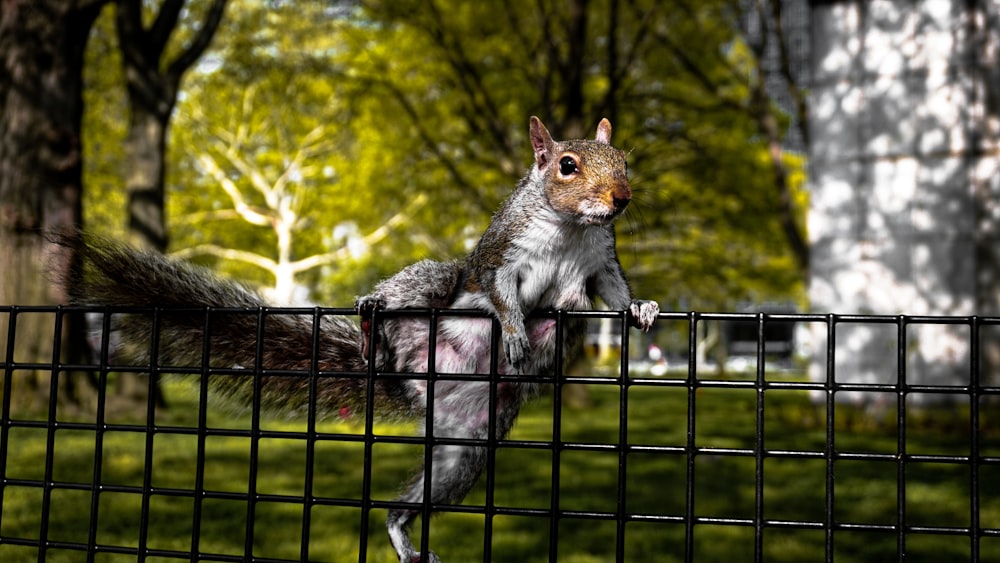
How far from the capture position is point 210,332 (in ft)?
5.40

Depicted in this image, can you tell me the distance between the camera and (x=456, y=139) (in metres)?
14.0

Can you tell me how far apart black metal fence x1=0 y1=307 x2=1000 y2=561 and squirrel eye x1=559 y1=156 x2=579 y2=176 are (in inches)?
14.5

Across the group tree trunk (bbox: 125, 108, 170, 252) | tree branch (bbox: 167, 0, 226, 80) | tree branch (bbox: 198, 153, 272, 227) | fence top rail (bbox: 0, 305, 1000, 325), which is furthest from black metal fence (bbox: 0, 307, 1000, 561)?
tree branch (bbox: 198, 153, 272, 227)

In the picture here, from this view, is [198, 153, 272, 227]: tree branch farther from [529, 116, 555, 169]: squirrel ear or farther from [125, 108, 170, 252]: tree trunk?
[529, 116, 555, 169]: squirrel ear

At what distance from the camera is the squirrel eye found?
1.70 m

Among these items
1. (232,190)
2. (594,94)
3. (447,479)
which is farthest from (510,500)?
(232,190)

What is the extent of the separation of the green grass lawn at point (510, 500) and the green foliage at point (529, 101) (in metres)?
4.54

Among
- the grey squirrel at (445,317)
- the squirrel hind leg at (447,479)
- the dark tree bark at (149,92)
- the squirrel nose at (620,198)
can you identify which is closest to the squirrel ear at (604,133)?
the grey squirrel at (445,317)

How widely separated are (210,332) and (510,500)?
9.33 feet

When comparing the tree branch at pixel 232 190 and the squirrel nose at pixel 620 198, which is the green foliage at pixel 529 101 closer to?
the tree branch at pixel 232 190

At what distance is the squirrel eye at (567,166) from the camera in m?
1.70

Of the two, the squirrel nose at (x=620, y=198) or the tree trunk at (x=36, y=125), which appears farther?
the tree trunk at (x=36, y=125)

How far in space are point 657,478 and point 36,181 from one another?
4924 mm

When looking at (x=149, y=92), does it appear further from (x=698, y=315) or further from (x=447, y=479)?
(x=698, y=315)
